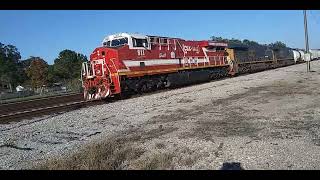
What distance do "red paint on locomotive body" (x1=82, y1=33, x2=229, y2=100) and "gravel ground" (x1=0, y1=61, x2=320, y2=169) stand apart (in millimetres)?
4291

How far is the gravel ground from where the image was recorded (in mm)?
6902

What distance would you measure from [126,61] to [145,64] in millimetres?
Result: 1905

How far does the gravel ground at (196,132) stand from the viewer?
690 cm

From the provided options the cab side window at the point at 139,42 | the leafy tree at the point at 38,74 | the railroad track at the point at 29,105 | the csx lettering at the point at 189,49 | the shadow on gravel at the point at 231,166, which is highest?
the cab side window at the point at 139,42

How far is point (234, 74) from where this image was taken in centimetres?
3775

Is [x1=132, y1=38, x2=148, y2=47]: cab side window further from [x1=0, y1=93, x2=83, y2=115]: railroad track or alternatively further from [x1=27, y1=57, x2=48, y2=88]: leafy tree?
[x1=27, y1=57, x2=48, y2=88]: leafy tree

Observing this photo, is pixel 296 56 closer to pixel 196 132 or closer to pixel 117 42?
pixel 117 42

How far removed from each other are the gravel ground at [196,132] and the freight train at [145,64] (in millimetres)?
4486

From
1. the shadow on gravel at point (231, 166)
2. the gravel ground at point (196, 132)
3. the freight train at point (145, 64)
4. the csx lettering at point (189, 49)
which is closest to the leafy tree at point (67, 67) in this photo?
the freight train at point (145, 64)

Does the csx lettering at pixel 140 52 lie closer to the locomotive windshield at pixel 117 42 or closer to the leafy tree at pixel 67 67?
the locomotive windshield at pixel 117 42

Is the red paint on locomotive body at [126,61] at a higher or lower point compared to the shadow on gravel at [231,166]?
higher
